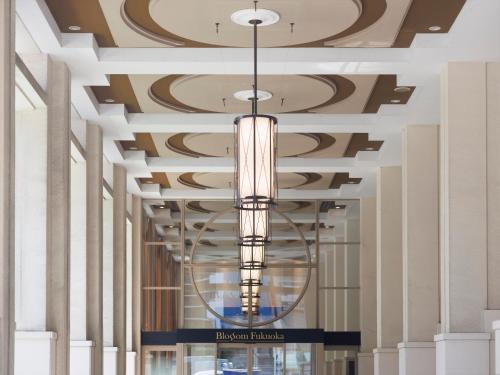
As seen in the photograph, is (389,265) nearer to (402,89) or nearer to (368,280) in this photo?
(368,280)

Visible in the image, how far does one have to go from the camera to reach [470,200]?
1430 centimetres

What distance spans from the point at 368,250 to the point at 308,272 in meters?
1.65

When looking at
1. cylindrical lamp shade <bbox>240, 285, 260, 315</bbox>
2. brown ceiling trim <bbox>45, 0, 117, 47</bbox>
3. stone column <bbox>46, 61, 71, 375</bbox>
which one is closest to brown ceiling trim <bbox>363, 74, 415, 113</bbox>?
brown ceiling trim <bbox>45, 0, 117, 47</bbox>

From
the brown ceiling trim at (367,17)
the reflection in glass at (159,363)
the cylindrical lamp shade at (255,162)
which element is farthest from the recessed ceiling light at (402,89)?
the reflection in glass at (159,363)

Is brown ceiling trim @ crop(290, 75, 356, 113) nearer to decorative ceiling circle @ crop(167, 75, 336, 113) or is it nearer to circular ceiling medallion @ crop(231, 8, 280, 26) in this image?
decorative ceiling circle @ crop(167, 75, 336, 113)

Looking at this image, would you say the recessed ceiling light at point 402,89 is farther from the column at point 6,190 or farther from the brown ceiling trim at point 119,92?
the column at point 6,190

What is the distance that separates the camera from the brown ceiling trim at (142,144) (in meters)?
20.4

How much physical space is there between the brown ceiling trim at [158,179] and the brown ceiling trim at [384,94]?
742cm

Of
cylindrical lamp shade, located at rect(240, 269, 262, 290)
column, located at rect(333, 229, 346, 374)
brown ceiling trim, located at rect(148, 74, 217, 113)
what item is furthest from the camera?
column, located at rect(333, 229, 346, 374)

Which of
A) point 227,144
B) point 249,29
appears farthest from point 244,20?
point 227,144

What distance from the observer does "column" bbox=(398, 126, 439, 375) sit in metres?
17.6

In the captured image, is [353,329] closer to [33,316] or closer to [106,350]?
[106,350]

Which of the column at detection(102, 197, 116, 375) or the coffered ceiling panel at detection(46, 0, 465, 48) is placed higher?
the coffered ceiling panel at detection(46, 0, 465, 48)

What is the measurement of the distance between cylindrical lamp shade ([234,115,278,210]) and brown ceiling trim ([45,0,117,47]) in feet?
12.0
